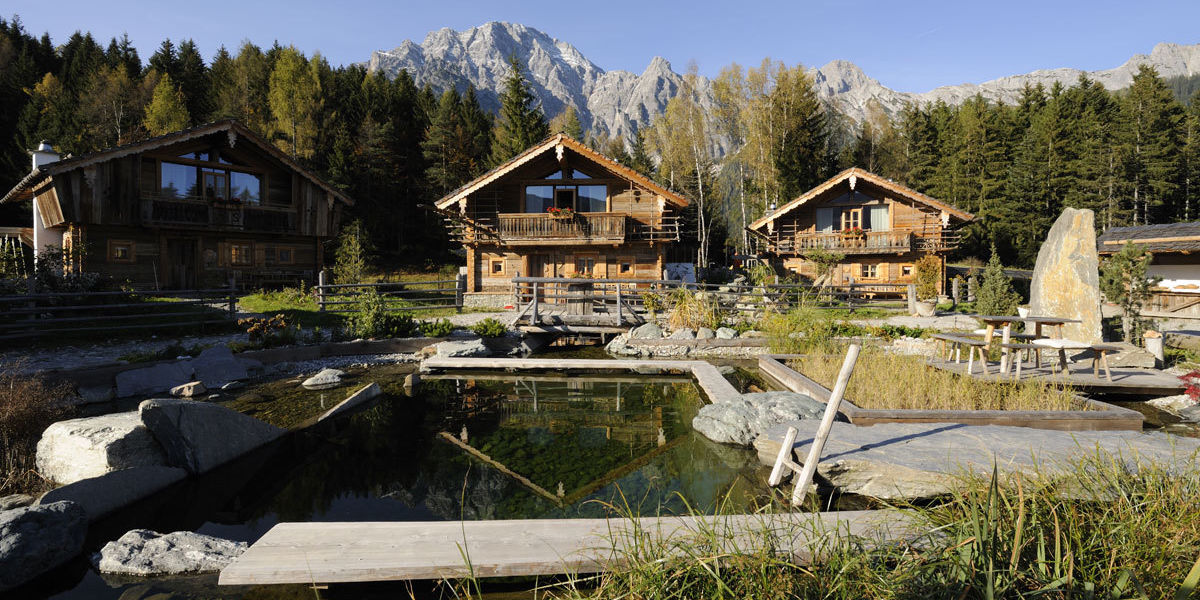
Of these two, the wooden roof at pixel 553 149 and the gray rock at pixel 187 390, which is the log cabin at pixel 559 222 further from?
the gray rock at pixel 187 390

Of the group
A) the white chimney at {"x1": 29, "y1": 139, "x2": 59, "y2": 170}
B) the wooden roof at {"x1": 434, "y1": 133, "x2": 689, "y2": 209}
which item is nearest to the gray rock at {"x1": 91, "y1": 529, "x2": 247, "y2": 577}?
the wooden roof at {"x1": 434, "y1": 133, "x2": 689, "y2": 209}

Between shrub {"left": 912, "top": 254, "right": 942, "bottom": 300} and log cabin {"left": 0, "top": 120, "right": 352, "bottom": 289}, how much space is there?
26.5 meters

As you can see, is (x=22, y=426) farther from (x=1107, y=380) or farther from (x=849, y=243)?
(x=849, y=243)

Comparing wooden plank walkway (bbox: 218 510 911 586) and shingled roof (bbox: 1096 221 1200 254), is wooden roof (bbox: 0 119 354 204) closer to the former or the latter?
wooden plank walkway (bbox: 218 510 911 586)

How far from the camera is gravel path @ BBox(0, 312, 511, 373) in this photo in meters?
9.13

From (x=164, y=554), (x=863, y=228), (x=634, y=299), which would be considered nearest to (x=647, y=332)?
(x=634, y=299)

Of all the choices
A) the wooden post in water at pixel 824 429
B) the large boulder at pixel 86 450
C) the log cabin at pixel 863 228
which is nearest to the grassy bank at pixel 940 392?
the wooden post in water at pixel 824 429

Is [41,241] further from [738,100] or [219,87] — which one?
[738,100]

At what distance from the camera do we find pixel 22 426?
5609mm

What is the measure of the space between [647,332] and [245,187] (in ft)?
64.0

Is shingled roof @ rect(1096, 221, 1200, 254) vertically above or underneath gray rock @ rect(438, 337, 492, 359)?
above

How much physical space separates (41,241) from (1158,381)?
114 feet

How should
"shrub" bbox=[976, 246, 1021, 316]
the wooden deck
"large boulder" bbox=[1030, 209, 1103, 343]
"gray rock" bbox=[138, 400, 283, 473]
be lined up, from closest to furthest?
1. "gray rock" bbox=[138, 400, 283, 473]
2. the wooden deck
3. "large boulder" bbox=[1030, 209, 1103, 343]
4. "shrub" bbox=[976, 246, 1021, 316]

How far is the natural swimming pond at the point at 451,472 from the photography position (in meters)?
4.83
